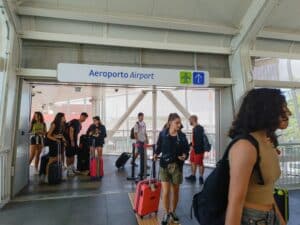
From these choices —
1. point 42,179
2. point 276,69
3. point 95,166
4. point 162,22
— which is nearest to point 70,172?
point 42,179

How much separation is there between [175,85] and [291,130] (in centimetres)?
290

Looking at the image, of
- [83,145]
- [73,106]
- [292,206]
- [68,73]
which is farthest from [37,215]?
[73,106]

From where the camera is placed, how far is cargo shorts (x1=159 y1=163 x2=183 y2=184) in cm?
324

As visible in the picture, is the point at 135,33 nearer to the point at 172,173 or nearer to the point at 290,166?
the point at 172,173

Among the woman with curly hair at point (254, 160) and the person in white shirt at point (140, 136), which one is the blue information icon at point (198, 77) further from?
the woman with curly hair at point (254, 160)

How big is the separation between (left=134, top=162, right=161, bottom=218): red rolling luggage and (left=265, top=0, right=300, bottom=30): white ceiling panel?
3.69m

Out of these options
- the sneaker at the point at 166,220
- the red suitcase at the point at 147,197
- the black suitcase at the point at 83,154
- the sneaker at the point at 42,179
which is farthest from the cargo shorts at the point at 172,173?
the black suitcase at the point at 83,154

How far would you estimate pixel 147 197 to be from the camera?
10.9 feet

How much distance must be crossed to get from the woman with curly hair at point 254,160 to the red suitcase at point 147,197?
2.28 metres

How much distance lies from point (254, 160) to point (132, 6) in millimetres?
3951

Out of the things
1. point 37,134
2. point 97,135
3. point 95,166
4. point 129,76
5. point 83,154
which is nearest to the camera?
point 129,76

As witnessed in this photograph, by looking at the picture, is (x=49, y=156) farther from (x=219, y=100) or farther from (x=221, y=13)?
(x=221, y=13)

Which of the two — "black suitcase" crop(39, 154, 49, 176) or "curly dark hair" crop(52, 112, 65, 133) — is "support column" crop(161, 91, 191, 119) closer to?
"curly dark hair" crop(52, 112, 65, 133)

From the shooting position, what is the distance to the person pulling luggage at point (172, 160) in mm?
3236
